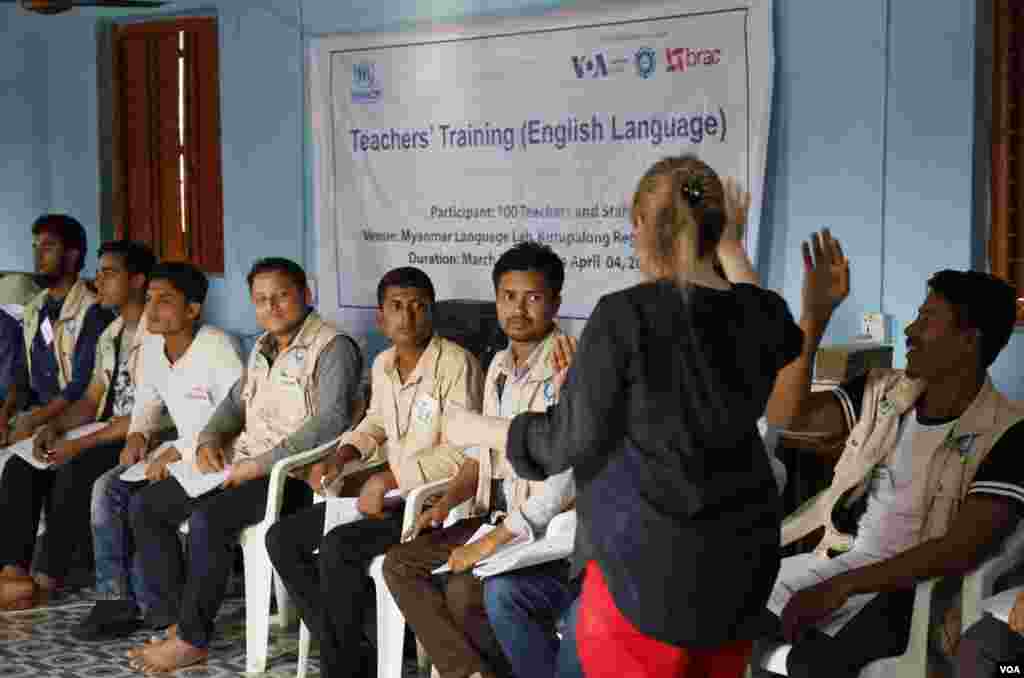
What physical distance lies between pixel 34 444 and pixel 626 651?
11.7 ft

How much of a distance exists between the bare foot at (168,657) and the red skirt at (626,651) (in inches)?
92.0

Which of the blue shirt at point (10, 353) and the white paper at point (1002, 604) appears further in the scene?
the blue shirt at point (10, 353)

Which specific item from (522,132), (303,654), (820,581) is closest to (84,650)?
(303,654)

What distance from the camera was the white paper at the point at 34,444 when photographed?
514cm

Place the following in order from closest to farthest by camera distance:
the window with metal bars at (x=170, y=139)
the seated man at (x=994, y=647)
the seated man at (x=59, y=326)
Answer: the seated man at (x=994, y=647), the seated man at (x=59, y=326), the window with metal bars at (x=170, y=139)

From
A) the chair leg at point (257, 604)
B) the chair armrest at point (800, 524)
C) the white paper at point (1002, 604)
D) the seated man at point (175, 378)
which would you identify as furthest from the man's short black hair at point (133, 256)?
the white paper at point (1002, 604)

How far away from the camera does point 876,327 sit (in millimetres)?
4211

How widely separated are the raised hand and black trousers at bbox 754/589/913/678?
0.90m

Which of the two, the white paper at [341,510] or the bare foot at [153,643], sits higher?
the white paper at [341,510]

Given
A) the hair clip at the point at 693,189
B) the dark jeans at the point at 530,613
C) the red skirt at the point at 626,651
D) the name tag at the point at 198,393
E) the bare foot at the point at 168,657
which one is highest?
the hair clip at the point at 693,189

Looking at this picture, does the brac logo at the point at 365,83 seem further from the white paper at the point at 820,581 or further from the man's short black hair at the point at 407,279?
the white paper at the point at 820,581

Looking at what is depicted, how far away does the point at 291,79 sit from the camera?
581 centimetres

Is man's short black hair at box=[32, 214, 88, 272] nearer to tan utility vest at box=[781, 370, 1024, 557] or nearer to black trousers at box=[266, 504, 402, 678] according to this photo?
black trousers at box=[266, 504, 402, 678]

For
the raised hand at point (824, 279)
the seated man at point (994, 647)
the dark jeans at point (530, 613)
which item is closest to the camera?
the raised hand at point (824, 279)
